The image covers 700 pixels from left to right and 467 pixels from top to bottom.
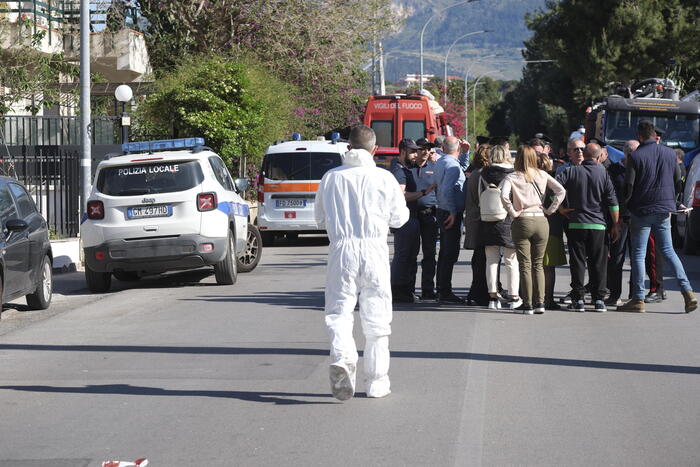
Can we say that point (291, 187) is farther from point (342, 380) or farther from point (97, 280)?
point (342, 380)

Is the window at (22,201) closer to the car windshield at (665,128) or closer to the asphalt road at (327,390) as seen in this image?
the asphalt road at (327,390)

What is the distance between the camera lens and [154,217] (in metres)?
14.2

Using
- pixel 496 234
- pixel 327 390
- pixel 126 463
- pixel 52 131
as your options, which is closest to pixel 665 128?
pixel 52 131

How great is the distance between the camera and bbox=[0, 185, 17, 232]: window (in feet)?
39.8

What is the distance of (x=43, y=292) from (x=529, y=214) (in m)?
5.56

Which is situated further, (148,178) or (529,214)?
(148,178)

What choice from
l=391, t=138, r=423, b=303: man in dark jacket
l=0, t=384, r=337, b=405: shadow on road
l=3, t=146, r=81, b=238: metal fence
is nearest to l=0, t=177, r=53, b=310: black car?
l=0, t=384, r=337, b=405: shadow on road

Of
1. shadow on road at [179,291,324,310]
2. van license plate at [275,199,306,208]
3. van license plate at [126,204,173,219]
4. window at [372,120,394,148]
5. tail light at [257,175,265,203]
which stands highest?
window at [372,120,394,148]

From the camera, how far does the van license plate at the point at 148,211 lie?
14242mm

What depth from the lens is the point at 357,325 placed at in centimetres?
1096

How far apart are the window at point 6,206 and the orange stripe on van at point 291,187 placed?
9457 mm

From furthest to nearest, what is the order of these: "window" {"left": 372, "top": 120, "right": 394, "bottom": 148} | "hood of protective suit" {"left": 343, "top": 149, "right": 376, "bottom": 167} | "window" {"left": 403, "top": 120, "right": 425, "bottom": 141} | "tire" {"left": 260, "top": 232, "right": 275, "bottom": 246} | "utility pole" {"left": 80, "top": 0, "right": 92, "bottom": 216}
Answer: "window" {"left": 403, "top": 120, "right": 425, "bottom": 141}
"window" {"left": 372, "top": 120, "right": 394, "bottom": 148}
"tire" {"left": 260, "top": 232, "right": 275, "bottom": 246}
"utility pole" {"left": 80, "top": 0, "right": 92, "bottom": 216}
"hood of protective suit" {"left": 343, "top": 149, "right": 376, "bottom": 167}

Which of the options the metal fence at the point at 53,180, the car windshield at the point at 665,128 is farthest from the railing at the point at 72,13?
the car windshield at the point at 665,128

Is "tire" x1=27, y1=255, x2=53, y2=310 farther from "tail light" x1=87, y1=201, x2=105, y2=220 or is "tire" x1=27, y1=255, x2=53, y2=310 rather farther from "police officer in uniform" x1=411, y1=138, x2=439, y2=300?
"police officer in uniform" x1=411, y1=138, x2=439, y2=300
